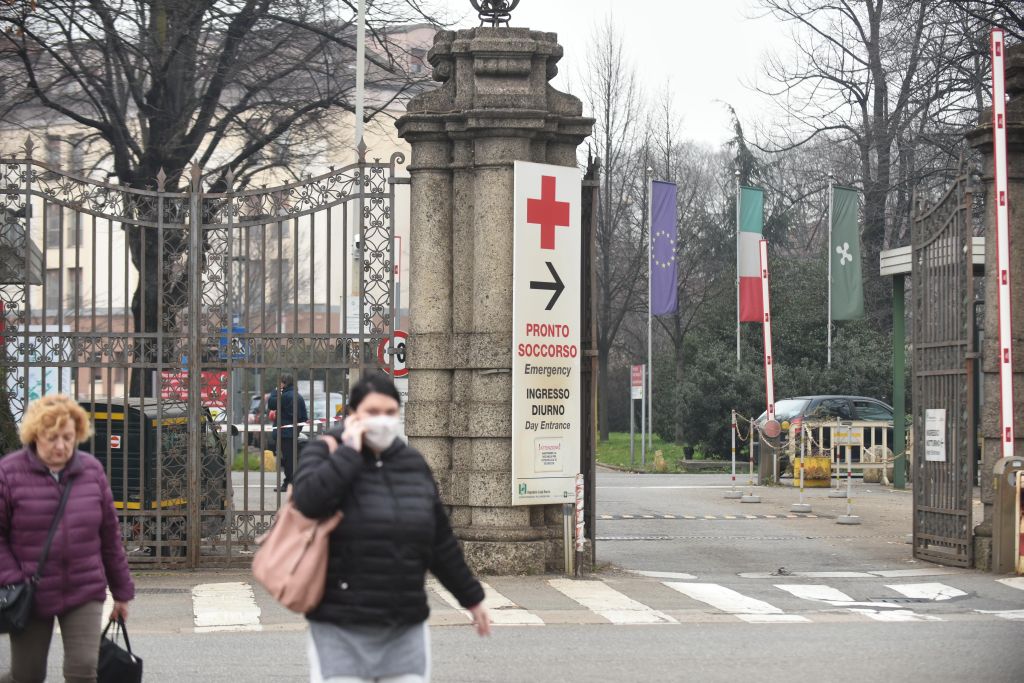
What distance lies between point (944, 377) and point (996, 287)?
1.20 m

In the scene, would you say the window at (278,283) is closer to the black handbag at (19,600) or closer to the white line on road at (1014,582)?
the black handbag at (19,600)

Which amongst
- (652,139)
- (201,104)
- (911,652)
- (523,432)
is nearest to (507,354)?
(523,432)

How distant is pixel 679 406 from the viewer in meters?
41.8

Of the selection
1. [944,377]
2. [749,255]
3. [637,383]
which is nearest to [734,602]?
[944,377]

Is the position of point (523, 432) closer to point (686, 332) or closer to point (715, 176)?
point (686, 332)

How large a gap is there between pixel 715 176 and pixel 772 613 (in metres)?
61.1

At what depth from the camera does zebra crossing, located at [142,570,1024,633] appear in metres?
12.2

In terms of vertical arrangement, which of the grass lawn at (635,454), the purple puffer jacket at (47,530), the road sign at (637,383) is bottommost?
the grass lawn at (635,454)

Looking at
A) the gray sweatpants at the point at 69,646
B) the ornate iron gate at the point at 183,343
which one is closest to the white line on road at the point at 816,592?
the ornate iron gate at the point at 183,343

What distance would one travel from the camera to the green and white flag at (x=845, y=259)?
120 feet

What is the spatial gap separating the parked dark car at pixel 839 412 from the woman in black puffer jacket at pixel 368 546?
2678cm

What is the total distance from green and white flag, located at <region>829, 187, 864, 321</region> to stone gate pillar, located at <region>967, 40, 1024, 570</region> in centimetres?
2068

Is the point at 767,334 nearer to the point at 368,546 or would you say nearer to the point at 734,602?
the point at 734,602

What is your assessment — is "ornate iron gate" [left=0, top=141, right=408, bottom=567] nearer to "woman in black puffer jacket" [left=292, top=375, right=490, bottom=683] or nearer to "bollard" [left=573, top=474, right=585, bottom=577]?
"bollard" [left=573, top=474, right=585, bottom=577]
